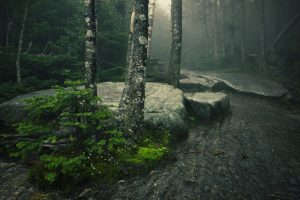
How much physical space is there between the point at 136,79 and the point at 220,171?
314cm

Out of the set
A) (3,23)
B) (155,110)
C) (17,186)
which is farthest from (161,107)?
(3,23)

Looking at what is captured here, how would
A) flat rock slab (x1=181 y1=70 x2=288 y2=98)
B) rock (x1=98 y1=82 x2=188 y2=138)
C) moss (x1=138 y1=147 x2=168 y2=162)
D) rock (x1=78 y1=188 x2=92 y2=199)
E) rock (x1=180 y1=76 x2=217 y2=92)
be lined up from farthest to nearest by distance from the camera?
flat rock slab (x1=181 y1=70 x2=288 y2=98) → rock (x1=180 y1=76 x2=217 y2=92) → rock (x1=98 y1=82 x2=188 y2=138) → moss (x1=138 y1=147 x2=168 y2=162) → rock (x1=78 y1=188 x2=92 y2=199)

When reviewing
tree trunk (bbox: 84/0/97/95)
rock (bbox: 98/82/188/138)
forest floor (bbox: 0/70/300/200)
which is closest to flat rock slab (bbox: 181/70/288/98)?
rock (bbox: 98/82/188/138)

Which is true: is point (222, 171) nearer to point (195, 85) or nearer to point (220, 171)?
point (220, 171)

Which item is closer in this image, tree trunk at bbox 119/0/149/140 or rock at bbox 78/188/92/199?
rock at bbox 78/188/92/199

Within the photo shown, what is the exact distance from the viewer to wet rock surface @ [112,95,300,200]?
4.97 m

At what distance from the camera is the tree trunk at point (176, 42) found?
39.5 feet

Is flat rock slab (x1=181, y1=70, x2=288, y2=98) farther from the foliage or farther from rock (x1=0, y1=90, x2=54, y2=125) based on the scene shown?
rock (x1=0, y1=90, x2=54, y2=125)

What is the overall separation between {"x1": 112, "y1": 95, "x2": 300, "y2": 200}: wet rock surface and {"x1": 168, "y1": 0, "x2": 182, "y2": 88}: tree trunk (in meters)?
3.66

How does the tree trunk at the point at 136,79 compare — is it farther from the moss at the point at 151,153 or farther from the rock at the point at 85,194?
the rock at the point at 85,194

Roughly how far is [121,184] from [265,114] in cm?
839

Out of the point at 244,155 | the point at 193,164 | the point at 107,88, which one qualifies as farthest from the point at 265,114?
the point at 107,88

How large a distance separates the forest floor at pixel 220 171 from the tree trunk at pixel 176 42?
3.72 metres

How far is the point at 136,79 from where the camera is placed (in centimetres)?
660
